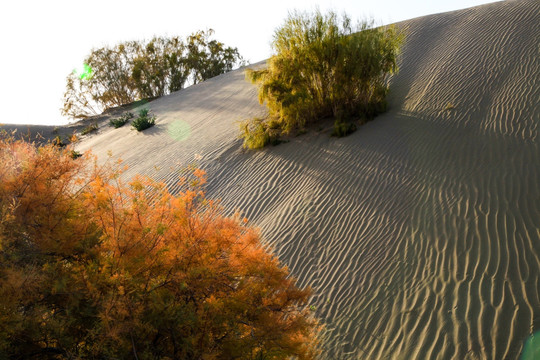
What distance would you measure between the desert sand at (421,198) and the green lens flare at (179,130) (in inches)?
19.8

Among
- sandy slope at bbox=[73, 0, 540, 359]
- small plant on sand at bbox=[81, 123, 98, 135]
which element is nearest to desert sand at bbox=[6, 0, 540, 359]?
sandy slope at bbox=[73, 0, 540, 359]

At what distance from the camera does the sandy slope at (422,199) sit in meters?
5.09

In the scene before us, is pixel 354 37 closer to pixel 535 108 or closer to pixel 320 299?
pixel 535 108

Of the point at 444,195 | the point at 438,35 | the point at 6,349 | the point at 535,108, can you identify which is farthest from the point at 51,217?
the point at 438,35

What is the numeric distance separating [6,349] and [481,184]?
7.36 meters

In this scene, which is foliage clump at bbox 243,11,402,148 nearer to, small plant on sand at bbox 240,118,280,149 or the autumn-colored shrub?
small plant on sand at bbox 240,118,280,149

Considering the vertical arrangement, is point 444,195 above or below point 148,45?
below

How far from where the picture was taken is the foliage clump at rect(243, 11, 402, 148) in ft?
37.6

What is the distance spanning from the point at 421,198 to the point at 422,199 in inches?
1.6

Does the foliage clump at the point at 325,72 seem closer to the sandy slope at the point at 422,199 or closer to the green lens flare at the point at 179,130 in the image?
the sandy slope at the point at 422,199

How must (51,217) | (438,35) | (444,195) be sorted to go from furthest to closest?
(438,35) < (444,195) < (51,217)

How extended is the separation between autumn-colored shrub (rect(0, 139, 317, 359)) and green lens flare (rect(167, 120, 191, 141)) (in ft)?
36.6

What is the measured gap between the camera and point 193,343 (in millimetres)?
3334

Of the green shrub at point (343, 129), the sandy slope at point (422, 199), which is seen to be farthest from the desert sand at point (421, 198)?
the green shrub at point (343, 129)
